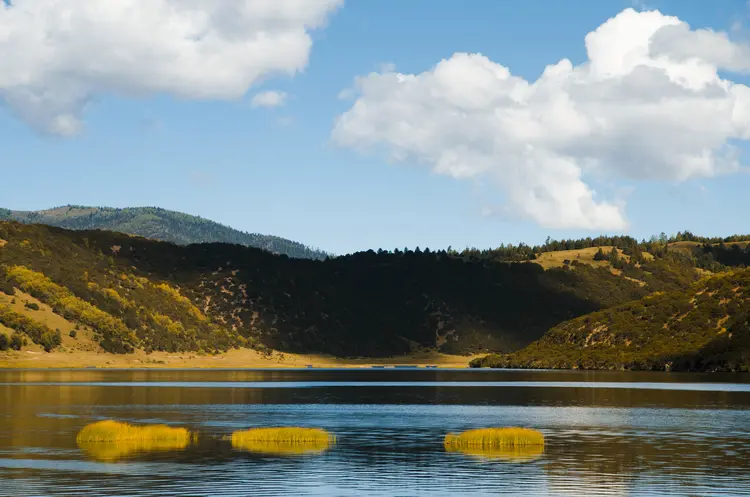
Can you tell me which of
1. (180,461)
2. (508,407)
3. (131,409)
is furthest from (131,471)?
(508,407)

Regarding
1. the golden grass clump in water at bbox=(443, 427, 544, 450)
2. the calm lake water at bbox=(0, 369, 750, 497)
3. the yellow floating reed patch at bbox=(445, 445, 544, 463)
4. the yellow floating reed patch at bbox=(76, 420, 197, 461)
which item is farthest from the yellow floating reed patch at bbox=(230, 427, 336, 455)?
the yellow floating reed patch at bbox=(445, 445, 544, 463)

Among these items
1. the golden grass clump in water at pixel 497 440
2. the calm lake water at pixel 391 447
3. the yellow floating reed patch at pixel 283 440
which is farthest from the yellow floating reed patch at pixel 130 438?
the golden grass clump in water at pixel 497 440

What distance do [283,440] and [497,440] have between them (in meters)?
12.2

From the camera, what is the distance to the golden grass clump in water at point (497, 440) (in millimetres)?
61594

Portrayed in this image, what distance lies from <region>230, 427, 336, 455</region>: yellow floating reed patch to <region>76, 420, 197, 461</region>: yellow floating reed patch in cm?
314

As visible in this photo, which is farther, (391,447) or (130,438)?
(391,447)

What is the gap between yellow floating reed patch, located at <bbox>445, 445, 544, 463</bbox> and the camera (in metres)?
55.7

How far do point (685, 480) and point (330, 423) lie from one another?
37376mm

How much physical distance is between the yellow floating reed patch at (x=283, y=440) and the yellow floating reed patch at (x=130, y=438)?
3138mm

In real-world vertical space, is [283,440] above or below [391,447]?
above

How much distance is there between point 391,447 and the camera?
6309cm

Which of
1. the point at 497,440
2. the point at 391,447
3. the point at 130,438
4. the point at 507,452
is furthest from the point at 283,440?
the point at 507,452

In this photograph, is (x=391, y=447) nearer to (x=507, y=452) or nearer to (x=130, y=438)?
(x=507, y=452)

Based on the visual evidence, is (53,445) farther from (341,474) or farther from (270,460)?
(341,474)
